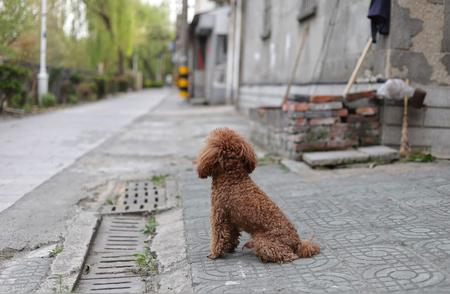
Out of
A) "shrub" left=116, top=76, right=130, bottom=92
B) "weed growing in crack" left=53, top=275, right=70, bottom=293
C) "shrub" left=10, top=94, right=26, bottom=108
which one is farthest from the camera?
"shrub" left=116, top=76, right=130, bottom=92

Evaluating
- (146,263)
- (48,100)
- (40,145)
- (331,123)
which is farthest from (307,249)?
(48,100)

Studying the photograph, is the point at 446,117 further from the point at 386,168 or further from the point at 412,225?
the point at 412,225

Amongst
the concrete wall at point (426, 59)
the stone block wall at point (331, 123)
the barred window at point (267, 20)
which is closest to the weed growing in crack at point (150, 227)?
the stone block wall at point (331, 123)

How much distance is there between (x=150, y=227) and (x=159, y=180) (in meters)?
1.92

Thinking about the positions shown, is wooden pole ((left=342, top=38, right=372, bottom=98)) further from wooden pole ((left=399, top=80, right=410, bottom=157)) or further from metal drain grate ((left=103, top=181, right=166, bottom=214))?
metal drain grate ((left=103, top=181, right=166, bottom=214))

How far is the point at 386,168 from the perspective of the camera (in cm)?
664

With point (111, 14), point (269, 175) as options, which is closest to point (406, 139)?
point (269, 175)

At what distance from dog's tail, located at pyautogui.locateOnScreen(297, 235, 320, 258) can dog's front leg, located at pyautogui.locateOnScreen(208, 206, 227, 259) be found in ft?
1.81

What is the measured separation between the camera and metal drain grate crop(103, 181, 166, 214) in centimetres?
580

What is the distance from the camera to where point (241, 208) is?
3689 millimetres

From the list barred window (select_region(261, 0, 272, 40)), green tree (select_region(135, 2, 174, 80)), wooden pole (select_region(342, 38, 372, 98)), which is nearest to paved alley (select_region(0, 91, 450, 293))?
wooden pole (select_region(342, 38, 372, 98))

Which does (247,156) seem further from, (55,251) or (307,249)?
(55,251)

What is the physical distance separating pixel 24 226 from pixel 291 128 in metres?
3.93

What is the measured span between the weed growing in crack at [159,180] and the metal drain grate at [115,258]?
4.13 ft
